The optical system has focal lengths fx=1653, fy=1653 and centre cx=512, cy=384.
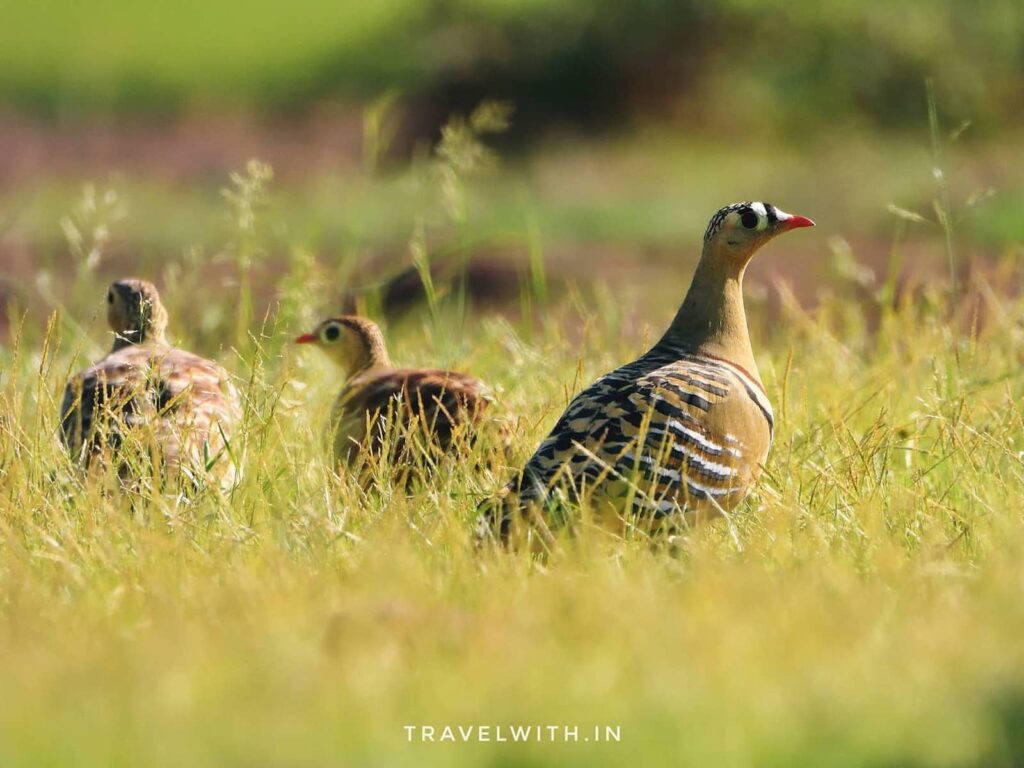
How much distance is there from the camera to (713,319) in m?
4.46

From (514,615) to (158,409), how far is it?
74.2 inches

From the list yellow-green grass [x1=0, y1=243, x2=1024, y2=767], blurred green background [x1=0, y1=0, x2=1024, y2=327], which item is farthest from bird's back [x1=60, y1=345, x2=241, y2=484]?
blurred green background [x1=0, y1=0, x2=1024, y2=327]

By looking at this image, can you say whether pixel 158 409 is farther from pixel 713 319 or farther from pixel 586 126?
pixel 586 126

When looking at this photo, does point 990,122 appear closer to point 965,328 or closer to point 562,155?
point 562,155

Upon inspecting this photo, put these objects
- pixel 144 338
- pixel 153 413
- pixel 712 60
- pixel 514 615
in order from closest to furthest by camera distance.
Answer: pixel 514 615 → pixel 153 413 → pixel 144 338 → pixel 712 60

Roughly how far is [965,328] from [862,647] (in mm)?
3946

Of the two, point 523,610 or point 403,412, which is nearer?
point 523,610

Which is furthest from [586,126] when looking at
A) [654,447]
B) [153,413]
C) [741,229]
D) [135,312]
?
[654,447]

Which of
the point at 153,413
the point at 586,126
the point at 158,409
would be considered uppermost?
the point at 586,126

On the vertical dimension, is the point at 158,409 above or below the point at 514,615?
above

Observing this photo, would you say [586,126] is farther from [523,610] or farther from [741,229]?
[523,610]

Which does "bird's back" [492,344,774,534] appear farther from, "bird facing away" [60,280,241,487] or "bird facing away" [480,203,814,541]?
"bird facing away" [60,280,241,487]

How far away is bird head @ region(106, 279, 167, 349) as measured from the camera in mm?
5504

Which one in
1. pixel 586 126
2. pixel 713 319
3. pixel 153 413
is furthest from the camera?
pixel 586 126
